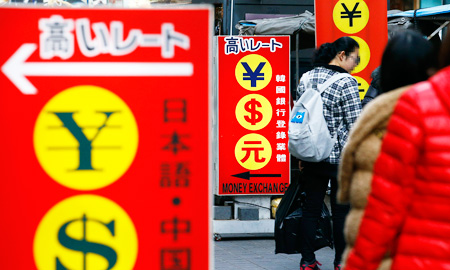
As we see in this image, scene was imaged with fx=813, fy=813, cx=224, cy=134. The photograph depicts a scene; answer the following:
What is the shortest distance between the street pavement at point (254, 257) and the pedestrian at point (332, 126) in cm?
86

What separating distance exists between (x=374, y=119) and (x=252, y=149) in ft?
18.9

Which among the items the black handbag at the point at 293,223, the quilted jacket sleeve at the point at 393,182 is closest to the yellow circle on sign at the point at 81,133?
the quilted jacket sleeve at the point at 393,182

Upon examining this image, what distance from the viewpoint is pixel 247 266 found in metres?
7.14

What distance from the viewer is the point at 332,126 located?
6.12 m

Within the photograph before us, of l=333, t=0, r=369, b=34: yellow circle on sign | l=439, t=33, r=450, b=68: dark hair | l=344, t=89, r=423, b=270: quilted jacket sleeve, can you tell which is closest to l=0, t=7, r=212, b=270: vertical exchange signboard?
l=344, t=89, r=423, b=270: quilted jacket sleeve

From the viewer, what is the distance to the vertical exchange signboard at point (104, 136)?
115 inches

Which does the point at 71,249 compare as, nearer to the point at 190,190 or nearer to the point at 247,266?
the point at 190,190

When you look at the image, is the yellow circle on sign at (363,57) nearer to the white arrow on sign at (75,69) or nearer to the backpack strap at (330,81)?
the backpack strap at (330,81)

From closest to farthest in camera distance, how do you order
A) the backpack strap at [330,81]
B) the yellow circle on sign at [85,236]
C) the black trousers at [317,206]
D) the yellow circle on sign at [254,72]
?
Result: 1. the yellow circle on sign at [85,236]
2. the black trousers at [317,206]
3. the backpack strap at [330,81]
4. the yellow circle on sign at [254,72]

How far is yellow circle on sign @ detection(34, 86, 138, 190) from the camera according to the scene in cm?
293

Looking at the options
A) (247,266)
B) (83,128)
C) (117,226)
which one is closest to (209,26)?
(83,128)

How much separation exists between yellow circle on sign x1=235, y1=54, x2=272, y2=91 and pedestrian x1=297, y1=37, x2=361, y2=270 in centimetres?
208

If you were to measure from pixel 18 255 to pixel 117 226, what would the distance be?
371 millimetres

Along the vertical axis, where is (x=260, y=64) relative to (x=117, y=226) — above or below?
above
